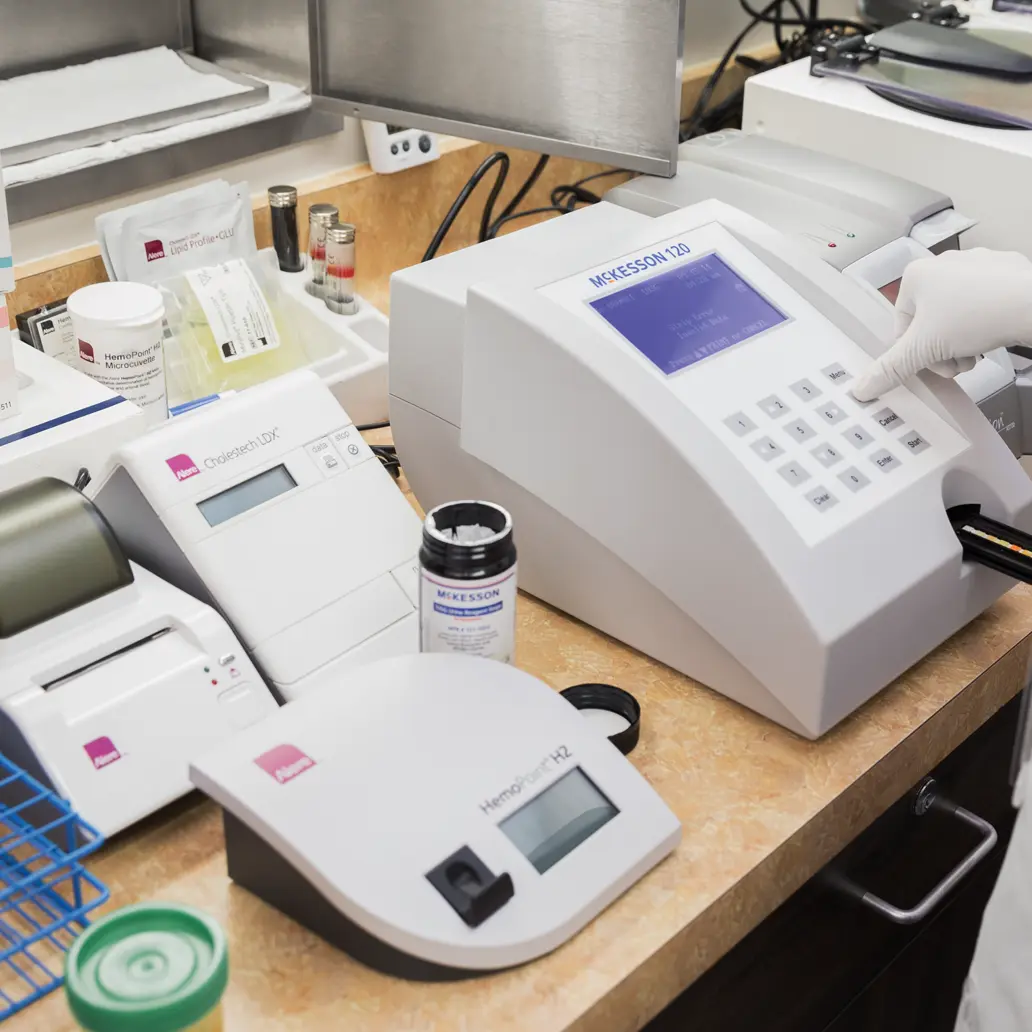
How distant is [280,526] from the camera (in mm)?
916

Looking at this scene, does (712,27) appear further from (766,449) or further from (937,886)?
(937,886)

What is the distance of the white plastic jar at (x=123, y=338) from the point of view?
112 centimetres

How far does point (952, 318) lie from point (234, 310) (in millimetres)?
697

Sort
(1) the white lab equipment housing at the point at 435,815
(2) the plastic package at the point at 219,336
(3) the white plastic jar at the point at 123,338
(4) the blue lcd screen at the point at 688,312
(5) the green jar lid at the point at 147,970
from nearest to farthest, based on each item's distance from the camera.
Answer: (5) the green jar lid at the point at 147,970
(1) the white lab equipment housing at the point at 435,815
(4) the blue lcd screen at the point at 688,312
(3) the white plastic jar at the point at 123,338
(2) the plastic package at the point at 219,336

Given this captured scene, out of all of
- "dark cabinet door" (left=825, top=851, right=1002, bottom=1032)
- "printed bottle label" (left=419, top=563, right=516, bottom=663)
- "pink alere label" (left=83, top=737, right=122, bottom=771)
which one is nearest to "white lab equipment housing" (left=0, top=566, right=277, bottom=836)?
"pink alere label" (left=83, top=737, right=122, bottom=771)

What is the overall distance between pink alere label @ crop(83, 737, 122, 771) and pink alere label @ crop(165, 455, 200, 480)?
189 millimetres

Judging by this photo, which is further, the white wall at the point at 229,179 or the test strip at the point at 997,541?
the white wall at the point at 229,179

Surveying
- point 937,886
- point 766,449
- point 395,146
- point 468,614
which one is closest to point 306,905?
point 468,614

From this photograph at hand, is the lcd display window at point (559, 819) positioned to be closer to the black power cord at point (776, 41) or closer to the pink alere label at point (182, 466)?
the pink alere label at point (182, 466)

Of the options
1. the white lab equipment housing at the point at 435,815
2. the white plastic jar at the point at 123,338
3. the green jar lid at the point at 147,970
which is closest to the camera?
the green jar lid at the point at 147,970

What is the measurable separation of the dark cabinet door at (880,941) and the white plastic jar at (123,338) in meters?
0.68

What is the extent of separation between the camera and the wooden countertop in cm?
72

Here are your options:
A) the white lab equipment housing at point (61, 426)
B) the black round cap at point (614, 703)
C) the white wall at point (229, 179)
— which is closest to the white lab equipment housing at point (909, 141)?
the white wall at point (229, 179)

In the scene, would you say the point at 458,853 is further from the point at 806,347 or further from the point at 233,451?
the point at 806,347
